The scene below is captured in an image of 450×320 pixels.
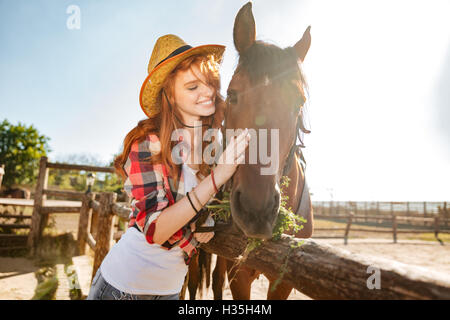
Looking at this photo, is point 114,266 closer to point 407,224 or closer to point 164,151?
point 164,151

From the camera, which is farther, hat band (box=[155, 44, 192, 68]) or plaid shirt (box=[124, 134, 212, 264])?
hat band (box=[155, 44, 192, 68])

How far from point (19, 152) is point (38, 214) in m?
21.7

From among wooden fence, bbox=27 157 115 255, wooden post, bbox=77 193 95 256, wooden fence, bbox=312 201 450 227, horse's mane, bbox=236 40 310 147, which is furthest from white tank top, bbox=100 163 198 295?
wooden fence, bbox=312 201 450 227

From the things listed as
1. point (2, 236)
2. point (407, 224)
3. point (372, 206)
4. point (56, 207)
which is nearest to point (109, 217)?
point (56, 207)

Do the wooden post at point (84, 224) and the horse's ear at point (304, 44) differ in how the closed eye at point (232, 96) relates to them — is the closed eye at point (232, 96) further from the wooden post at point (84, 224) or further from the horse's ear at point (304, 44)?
the wooden post at point (84, 224)

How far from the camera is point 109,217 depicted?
3.87 m

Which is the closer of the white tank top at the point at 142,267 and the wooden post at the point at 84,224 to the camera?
the white tank top at the point at 142,267

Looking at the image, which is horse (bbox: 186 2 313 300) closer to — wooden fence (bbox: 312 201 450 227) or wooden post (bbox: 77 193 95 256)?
wooden post (bbox: 77 193 95 256)

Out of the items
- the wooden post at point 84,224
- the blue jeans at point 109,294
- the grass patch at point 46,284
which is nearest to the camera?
the blue jeans at point 109,294

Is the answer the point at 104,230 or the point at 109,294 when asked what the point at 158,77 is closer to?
the point at 109,294

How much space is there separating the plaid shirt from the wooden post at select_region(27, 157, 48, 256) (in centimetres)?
731

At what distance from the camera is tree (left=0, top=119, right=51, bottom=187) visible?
2312cm

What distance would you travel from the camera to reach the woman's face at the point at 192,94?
171cm

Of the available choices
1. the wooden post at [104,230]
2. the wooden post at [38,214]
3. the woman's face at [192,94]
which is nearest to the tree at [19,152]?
the wooden post at [38,214]
